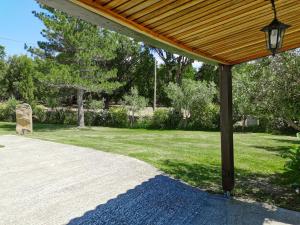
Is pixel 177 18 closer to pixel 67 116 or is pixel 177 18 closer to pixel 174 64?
pixel 67 116

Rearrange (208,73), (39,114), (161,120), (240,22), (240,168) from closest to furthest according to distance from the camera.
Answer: (240,22)
(240,168)
(161,120)
(39,114)
(208,73)

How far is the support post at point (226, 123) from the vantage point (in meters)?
5.59

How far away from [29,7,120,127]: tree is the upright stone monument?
271 centimetres

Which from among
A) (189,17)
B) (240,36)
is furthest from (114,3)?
(240,36)

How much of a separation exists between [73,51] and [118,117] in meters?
5.51

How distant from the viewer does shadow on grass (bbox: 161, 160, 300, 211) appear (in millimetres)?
5516

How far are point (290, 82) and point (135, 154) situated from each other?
487 centimetres

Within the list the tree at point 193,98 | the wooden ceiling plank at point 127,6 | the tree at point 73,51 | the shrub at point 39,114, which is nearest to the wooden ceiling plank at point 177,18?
→ the wooden ceiling plank at point 127,6

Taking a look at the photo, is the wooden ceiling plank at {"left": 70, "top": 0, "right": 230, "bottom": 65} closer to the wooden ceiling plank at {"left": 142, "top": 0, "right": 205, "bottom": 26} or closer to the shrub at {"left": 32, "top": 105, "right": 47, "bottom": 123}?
the wooden ceiling plank at {"left": 142, "top": 0, "right": 205, "bottom": 26}

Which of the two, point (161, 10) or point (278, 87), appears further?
point (278, 87)

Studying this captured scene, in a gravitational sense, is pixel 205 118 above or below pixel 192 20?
below

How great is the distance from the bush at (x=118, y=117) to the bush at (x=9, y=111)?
807 centimetres

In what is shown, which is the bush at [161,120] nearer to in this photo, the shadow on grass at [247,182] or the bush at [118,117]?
the bush at [118,117]

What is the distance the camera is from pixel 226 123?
18.6ft
